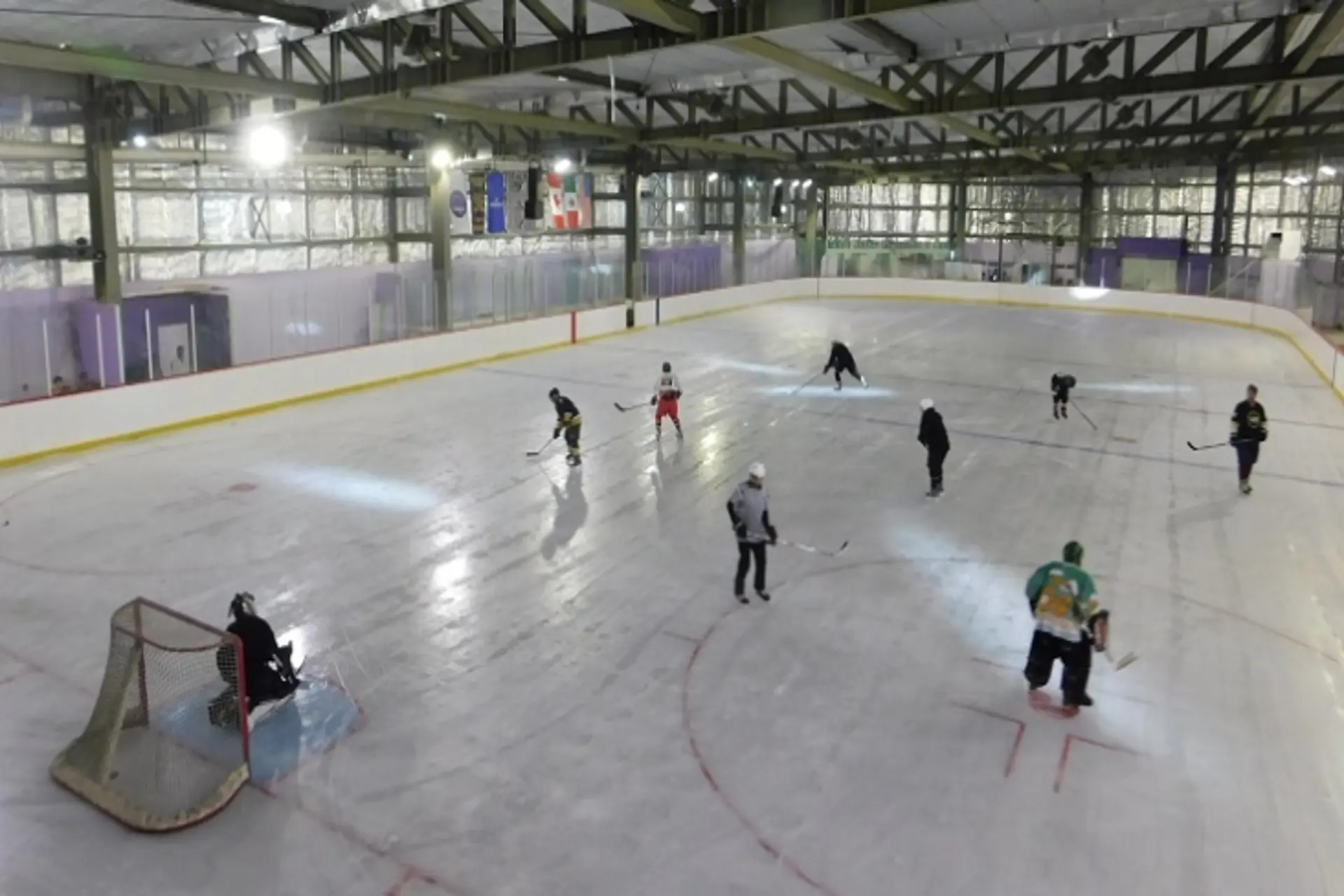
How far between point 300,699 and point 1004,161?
39.4 metres

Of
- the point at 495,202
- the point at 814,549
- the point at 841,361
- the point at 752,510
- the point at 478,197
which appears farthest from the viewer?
the point at 495,202

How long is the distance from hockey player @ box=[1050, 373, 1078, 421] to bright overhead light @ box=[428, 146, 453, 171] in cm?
1638

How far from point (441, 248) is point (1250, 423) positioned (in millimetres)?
20586

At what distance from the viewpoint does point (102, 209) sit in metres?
21.0

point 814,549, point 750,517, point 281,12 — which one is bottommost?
point 814,549

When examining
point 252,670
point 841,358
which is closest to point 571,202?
point 841,358

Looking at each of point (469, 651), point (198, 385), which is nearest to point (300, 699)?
point (469, 651)

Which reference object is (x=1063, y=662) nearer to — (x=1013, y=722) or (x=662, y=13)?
(x=1013, y=722)

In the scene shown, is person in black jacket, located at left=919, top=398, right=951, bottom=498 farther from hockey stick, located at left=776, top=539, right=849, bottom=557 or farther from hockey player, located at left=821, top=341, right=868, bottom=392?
hockey player, located at left=821, top=341, right=868, bottom=392

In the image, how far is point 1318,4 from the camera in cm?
1177

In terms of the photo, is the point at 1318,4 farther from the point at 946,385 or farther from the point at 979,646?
the point at 946,385

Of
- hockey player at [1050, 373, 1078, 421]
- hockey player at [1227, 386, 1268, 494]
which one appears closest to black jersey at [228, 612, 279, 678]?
hockey player at [1227, 386, 1268, 494]

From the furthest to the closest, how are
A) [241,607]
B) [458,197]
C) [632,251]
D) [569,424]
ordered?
[632,251]
[458,197]
[569,424]
[241,607]

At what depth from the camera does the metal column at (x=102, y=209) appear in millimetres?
20297
